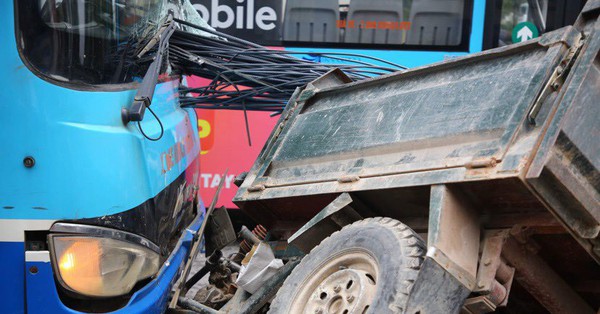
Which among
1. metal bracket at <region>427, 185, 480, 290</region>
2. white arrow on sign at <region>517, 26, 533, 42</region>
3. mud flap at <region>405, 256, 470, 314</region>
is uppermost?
white arrow on sign at <region>517, 26, 533, 42</region>

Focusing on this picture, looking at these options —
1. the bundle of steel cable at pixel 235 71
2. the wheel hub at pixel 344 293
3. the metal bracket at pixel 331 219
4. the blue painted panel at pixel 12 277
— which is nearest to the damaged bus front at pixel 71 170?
the blue painted panel at pixel 12 277

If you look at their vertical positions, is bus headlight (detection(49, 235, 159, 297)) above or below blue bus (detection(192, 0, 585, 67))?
below

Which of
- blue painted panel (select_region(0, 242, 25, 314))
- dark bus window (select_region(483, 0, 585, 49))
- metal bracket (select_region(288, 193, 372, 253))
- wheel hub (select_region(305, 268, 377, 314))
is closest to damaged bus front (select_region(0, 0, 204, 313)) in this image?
blue painted panel (select_region(0, 242, 25, 314))

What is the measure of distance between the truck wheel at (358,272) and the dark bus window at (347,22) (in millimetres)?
4608

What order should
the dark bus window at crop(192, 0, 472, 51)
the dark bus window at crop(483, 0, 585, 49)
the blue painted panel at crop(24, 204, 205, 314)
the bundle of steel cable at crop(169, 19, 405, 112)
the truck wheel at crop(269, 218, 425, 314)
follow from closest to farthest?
the truck wheel at crop(269, 218, 425, 314), the blue painted panel at crop(24, 204, 205, 314), the bundle of steel cable at crop(169, 19, 405, 112), the dark bus window at crop(192, 0, 472, 51), the dark bus window at crop(483, 0, 585, 49)

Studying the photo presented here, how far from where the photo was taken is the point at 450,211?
3066 mm

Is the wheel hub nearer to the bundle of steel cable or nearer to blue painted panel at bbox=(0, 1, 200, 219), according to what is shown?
blue painted panel at bbox=(0, 1, 200, 219)

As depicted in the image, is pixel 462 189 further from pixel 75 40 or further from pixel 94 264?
pixel 75 40

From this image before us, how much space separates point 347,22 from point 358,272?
198 inches

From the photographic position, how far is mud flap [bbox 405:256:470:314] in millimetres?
2930

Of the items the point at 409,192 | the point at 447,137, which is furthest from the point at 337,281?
the point at 447,137

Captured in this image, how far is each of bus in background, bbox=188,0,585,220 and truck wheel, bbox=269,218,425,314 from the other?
437 cm

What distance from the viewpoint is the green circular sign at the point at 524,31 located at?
8141 mm

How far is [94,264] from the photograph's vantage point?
3305 mm
